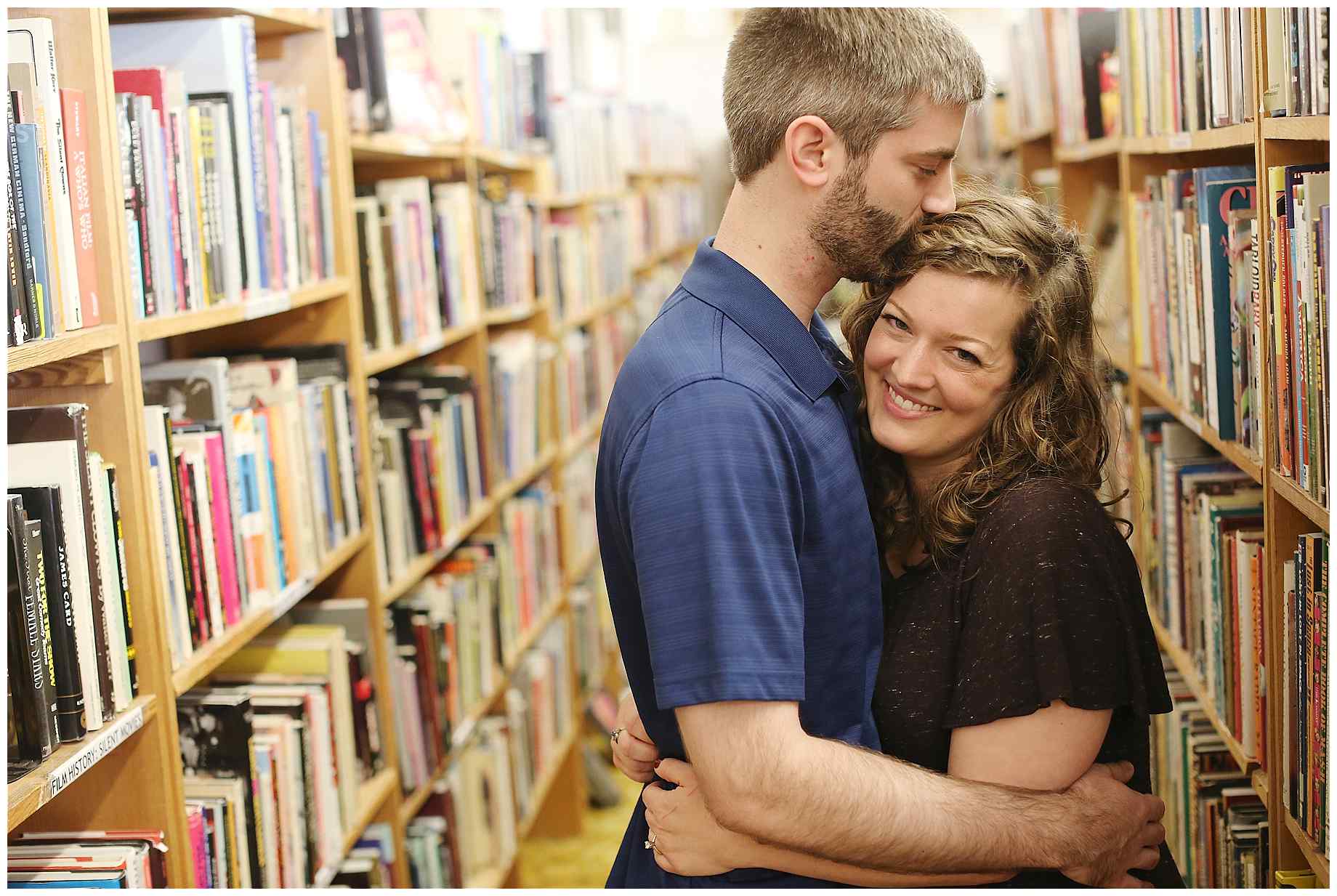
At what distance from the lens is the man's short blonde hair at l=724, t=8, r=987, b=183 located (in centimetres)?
126

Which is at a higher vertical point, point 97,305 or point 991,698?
point 97,305

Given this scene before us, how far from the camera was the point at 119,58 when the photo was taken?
1786 mm

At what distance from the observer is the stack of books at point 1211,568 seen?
1595mm

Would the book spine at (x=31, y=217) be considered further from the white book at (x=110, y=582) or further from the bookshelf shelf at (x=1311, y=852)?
the bookshelf shelf at (x=1311, y=852)

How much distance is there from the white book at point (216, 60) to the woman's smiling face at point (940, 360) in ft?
3.04

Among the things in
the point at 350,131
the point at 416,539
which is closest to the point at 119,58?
the point at 350,131

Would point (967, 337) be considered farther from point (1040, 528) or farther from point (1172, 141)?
point (1172, 141)

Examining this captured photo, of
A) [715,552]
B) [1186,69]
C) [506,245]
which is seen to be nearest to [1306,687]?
[715,552]

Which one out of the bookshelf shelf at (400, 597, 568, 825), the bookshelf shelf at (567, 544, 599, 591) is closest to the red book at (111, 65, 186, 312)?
the bookshelf shelf at (400, 597, 568, 825)

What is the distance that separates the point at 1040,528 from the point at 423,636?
1506mm

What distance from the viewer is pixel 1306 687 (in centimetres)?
134

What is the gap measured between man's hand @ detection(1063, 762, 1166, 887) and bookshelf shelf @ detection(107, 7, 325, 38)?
1.53 metres

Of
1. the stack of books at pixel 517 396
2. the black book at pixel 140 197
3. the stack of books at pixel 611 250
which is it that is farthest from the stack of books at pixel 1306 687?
the stack of books at pixel 611 250

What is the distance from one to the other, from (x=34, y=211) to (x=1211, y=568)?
1.59 m
